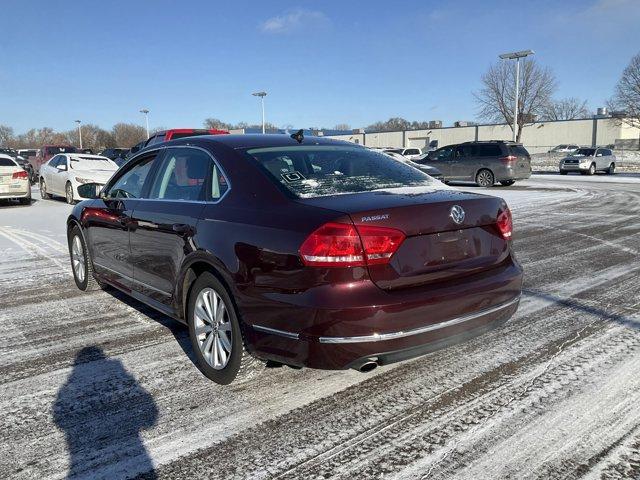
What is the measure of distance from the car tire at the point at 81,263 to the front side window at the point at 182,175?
1847 millimetres

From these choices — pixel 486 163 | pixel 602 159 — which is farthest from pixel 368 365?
pixel 602 159

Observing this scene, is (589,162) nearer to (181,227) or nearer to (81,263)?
(81,263)

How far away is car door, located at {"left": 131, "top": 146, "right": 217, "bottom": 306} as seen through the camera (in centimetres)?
384

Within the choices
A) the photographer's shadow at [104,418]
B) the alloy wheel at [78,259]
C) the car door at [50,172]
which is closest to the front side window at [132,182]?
the alloy wheel at [78,259]

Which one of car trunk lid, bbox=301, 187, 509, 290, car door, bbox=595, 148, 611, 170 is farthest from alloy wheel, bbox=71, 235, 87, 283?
car door, bbox=595, 148, 611, 170

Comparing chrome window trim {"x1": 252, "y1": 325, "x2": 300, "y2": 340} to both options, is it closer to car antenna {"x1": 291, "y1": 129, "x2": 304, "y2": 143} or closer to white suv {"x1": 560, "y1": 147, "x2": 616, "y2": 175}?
car antenna {"x1": 291, "y1": 129, "x2": 304, "y2": 143}

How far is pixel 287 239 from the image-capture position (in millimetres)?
3039

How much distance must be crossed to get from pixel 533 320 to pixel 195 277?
2.93 metres

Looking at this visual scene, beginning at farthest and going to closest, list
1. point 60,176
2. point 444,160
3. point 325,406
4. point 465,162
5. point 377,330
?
point 444,160 → point 465,162 → point 60,176 → point 325,406 → point 377,330

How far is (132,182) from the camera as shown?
494 centimetres

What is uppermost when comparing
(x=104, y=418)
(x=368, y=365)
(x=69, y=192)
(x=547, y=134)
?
(x=547, y=134)

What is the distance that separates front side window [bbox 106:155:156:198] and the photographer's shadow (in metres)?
1.50

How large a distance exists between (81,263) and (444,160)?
18.3 m

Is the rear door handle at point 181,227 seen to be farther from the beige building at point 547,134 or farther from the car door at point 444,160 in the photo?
the beige building at point 547,134
